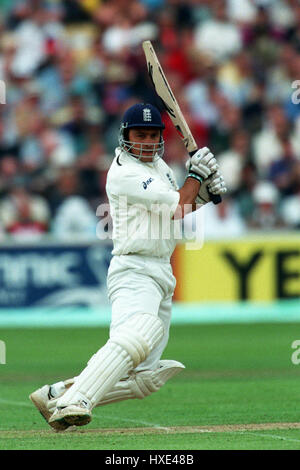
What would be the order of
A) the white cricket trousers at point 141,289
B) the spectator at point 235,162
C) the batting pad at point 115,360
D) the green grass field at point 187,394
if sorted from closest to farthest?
the batting pad at point 115,360 → the green grass field at point 187,394 → the white cricket trousers at point 141,289 → the spectator at point 235,162

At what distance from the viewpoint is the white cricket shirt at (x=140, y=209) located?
6.18 meters

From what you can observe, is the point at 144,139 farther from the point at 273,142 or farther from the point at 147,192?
the point at 273,142

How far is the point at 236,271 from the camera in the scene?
13.8m

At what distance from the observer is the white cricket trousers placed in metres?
6.11

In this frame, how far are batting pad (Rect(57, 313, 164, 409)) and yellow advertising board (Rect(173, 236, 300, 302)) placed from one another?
25.1 feet

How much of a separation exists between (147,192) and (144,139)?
0.36 metres

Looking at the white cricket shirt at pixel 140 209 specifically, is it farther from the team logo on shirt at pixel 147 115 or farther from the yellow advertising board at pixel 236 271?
the yellow advertising board at pixel 236 271

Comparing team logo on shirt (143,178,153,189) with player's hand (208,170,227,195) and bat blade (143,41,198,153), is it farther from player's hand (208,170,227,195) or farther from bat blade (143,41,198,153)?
bat blade (143,41,198,153)

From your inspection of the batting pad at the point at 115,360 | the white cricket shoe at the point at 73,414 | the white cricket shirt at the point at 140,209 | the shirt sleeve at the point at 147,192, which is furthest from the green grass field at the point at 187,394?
the shirt sleeve at the point at 147,192

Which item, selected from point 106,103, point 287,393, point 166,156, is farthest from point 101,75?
point 287,393

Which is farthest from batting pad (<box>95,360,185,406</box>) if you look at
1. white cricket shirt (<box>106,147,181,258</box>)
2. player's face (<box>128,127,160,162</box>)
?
player's face (<box>128,127,160,162</box>)

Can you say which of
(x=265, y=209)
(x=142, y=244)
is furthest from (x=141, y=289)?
(x=265, y=209)

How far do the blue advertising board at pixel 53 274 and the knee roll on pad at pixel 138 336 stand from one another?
7.59 metres
